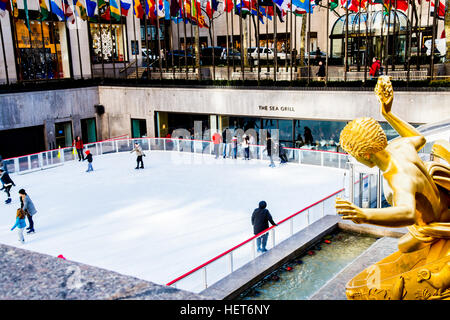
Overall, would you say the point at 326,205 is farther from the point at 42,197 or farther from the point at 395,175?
the point at 42,197

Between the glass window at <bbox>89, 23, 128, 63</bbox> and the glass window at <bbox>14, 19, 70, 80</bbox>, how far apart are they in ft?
7.47

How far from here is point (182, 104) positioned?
23500 millimetres

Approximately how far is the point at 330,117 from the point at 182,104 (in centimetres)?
804

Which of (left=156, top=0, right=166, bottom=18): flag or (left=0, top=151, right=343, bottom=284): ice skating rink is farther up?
(left=156, top=0, right=166, bottom=18): flag

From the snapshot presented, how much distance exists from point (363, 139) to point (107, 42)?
28.6m

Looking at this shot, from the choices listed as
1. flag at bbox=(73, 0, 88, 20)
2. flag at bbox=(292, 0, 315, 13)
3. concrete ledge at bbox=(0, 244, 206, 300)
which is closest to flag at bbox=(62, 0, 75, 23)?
flag at bbox=(73, 0, 88, 20)

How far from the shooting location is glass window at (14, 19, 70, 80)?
81.6 ft

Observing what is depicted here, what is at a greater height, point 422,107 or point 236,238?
point 422,107

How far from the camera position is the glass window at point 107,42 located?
2905cm

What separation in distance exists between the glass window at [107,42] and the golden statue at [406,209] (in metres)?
25.7

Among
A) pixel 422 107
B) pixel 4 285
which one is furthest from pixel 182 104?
pixel 4 285

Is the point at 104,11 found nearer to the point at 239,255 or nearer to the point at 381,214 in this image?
the point at 239,255

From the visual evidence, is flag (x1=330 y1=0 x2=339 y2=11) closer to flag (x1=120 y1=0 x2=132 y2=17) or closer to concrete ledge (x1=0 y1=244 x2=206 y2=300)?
flag (x1=120 y1=0 x2=132 y2=17)

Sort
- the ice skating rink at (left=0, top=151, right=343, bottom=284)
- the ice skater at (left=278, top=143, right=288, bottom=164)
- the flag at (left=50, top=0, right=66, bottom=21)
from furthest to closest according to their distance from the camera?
the flag at (left=50, top=0, right=66, bottom=21) < the ice skater at (left=278, top=143, right=288, bottom=164) < the ice skating rink at (left=0, top=151, right=343, bottom=284)
